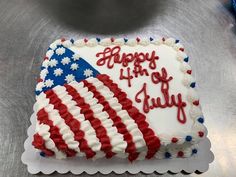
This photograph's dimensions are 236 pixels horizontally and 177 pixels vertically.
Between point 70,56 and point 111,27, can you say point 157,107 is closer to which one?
point 70,56

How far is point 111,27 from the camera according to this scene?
6.42 feet

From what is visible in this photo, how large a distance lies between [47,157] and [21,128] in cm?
23

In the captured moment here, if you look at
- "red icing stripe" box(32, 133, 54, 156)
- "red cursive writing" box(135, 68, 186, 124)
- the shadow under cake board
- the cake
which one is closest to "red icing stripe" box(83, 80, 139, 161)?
the cake

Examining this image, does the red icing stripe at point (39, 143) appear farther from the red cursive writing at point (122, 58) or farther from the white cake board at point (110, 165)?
the red cursive writing at point (122, 58)

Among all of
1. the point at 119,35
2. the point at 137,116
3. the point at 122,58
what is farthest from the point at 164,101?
the point at 119,35

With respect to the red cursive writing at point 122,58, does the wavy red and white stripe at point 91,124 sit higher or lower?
lower

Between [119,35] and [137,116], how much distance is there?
657mm

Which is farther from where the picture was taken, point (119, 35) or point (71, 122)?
point (119, 35)

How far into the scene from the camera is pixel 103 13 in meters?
2.03

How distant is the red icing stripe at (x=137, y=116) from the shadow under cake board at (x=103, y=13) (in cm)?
54

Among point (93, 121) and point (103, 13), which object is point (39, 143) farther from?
point (103, 13)

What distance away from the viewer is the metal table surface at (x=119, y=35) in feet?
5.16

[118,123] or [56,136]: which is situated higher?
[118,123]

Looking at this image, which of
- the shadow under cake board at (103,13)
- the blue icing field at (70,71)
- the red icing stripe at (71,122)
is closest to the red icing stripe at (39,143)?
the red icing stripe at (71,122)
